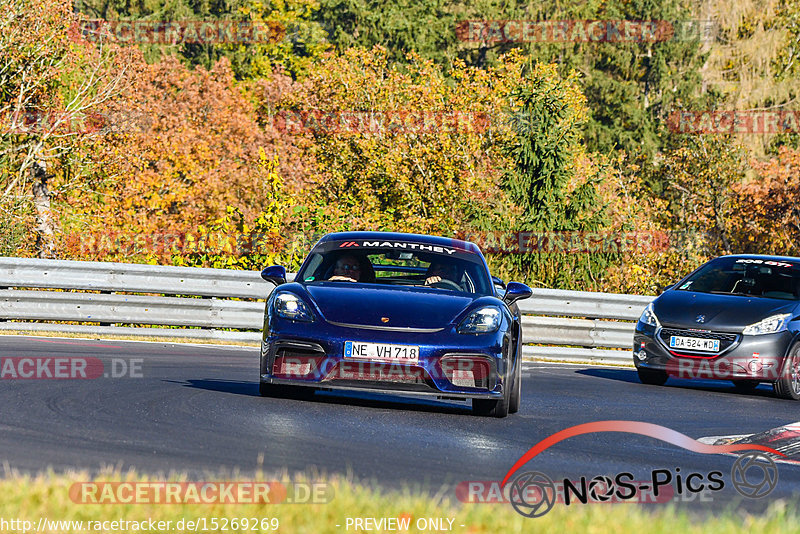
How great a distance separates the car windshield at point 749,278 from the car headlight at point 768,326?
2.35ft

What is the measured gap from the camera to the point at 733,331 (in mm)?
13289

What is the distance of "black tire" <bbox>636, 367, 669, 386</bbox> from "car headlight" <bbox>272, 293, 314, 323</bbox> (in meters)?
6.11

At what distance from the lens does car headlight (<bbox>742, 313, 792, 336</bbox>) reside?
43.5 ft

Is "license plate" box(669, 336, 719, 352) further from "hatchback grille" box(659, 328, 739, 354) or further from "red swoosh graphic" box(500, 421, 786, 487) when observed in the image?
"red swoosh graphic" box(500, 421, 786, 487)

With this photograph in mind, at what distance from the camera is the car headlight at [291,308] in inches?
357

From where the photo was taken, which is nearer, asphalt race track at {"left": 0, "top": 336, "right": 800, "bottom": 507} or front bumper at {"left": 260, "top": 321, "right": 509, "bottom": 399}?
asphalt race track at {"left": 0, "top": 336, "right": 800, "bottom": 507}

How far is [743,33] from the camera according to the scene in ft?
184

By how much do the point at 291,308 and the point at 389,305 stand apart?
0.72 m

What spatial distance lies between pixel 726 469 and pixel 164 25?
58.3 meters

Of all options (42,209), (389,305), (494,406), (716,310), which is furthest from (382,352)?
(42,209)

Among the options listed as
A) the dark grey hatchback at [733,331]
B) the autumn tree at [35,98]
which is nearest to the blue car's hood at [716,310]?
the dark grey hatchback at [733,331]

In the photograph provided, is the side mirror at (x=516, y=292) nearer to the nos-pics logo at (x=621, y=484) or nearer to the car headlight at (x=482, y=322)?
the car headlight at (x=482, y=322)

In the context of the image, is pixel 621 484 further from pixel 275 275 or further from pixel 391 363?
pixel 275 275

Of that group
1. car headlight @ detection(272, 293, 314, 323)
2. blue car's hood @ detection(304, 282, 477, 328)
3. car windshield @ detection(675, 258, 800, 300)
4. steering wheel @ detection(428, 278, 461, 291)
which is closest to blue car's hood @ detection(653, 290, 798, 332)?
car windshield @ detection(675, 258, 800, 300)
